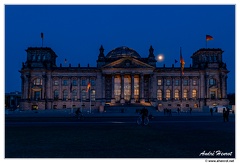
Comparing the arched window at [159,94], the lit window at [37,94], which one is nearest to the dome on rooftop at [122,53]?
the arched window at [159,94]

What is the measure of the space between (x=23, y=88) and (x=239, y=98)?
304ft

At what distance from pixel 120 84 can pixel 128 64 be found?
7.78 metres

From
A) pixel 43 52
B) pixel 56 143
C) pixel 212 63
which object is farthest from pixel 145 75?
pixel 56 143

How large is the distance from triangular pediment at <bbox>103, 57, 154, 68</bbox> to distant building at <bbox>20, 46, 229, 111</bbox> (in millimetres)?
312

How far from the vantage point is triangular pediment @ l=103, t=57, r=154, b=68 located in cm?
9688

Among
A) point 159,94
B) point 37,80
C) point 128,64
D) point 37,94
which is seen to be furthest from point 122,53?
point 37,94

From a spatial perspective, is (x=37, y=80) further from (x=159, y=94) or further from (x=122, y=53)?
(x=159, y=94)

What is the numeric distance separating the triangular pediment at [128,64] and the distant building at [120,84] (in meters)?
0.31

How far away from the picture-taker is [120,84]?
101 m

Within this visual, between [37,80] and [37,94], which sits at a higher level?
[37,80]

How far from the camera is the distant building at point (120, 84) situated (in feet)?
322

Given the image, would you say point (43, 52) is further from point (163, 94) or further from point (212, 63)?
point (212, 63)

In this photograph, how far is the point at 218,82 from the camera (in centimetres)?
10056

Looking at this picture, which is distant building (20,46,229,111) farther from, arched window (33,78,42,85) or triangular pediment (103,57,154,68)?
triangular pediment (103,57,154,68)
